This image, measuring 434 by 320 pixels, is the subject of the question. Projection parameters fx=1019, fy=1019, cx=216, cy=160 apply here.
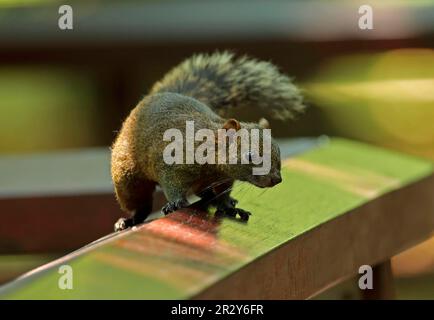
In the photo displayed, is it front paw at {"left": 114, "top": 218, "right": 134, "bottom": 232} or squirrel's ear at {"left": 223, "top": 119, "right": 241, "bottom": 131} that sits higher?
squirrel's ear at {"left": 223, "top": 119, "right": 241, "bottom": 131}

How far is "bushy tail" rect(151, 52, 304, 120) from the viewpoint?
2305mm

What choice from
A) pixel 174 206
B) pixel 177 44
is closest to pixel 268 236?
pixel 174 206

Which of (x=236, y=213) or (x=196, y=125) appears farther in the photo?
(x=196, y=125)

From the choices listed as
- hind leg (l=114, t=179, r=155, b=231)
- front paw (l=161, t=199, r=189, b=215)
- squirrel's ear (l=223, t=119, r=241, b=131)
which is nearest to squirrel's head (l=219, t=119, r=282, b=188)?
squirrel's ear (l=223, t=119, r=241, b=131)

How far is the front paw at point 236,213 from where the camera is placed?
5.02 feet

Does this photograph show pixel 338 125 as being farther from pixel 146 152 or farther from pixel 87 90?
pixel 146 152

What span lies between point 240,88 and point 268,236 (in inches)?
38.5

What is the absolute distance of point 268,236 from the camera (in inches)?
53.9

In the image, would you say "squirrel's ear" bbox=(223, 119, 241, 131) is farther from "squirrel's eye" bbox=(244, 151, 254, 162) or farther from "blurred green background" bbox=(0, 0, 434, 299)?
"blurred green background" bbox=(0, 0, 434, 299)

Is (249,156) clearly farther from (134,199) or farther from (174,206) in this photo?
(134,199)

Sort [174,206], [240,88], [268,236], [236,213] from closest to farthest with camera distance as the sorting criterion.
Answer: [268,236] < [236,213] < [174,206] < [240,88]

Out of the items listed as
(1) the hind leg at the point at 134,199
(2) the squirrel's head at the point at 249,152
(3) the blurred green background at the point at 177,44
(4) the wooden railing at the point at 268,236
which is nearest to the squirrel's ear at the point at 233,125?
(2) the squirrel's head at the point at 249,152

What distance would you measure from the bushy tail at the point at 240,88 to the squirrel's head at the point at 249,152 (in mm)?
369

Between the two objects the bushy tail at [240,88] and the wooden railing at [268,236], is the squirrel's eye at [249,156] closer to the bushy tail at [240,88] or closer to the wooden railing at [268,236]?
the wooden railing at [268,236]
